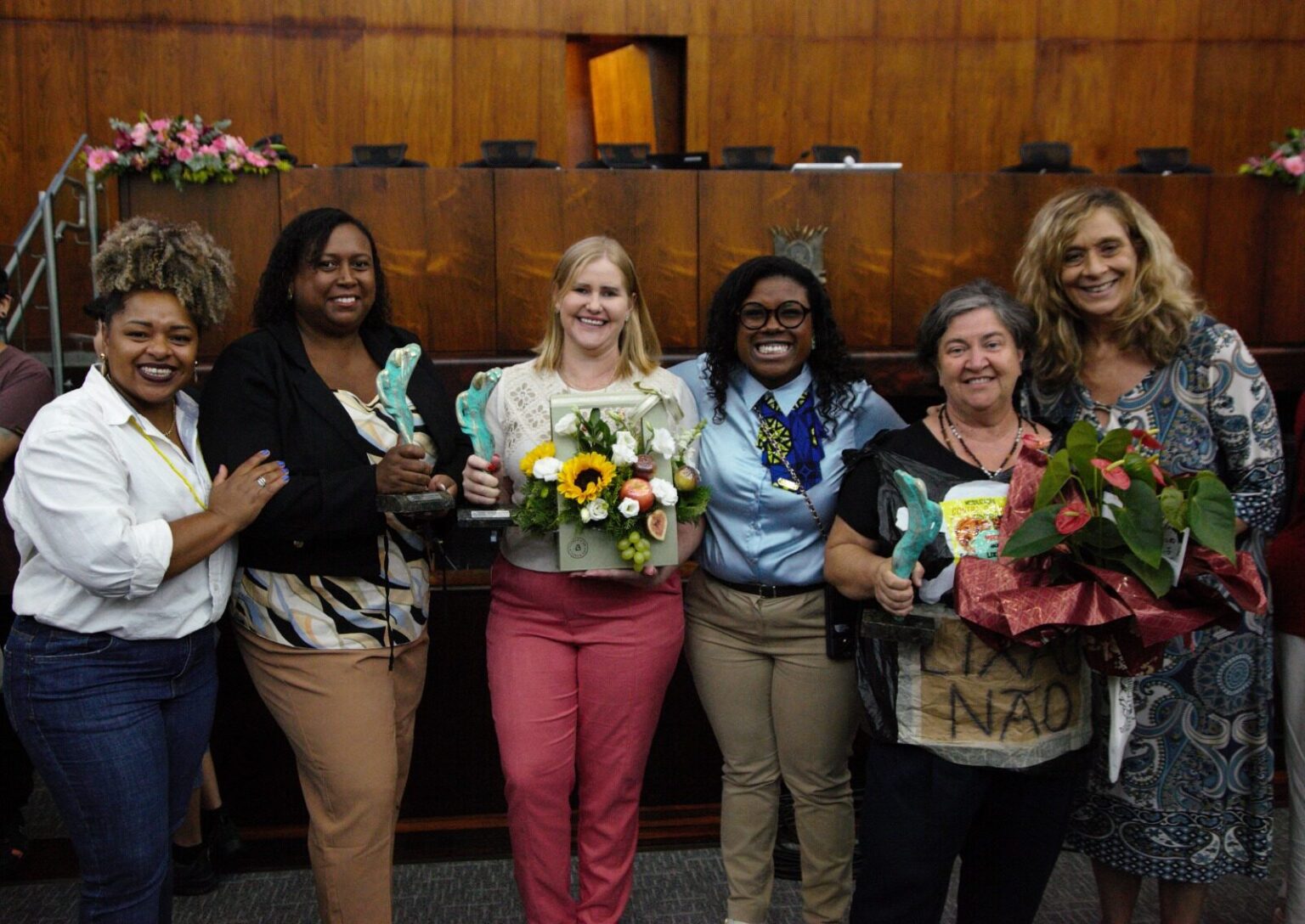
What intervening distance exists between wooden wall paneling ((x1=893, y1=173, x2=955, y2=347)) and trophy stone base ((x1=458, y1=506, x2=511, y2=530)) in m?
3.33

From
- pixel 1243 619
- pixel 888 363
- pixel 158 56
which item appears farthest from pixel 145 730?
pixel 158 56

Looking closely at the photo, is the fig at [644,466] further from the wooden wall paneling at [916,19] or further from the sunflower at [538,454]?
the wooden wall paneling at [916,19]

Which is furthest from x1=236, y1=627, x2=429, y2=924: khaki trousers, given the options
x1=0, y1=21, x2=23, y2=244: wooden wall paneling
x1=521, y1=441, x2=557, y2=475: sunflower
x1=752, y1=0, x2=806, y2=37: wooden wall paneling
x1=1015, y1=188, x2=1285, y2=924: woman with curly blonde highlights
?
x1=752, y1=0, x2=806, y2=37: wooden wall paneling

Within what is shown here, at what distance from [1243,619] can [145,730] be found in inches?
78.5

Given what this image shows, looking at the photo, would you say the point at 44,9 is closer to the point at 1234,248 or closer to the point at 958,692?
the point at 1234,248

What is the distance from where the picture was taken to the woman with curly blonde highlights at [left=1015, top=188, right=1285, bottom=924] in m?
2.03

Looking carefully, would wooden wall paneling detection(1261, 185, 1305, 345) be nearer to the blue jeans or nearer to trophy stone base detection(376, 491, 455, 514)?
trophy stone base detection(376, 491, 455, 514)

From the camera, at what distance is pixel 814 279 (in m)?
2.24

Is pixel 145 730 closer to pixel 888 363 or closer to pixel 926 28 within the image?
pixel 888 363

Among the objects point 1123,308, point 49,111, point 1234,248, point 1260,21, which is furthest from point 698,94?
point 1123,308

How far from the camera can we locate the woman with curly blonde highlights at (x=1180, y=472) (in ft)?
6.66

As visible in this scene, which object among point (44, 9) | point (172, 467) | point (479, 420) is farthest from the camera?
point (44, 9)

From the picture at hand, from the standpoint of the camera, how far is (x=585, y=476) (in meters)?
1.96

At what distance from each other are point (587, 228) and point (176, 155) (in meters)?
1.73
